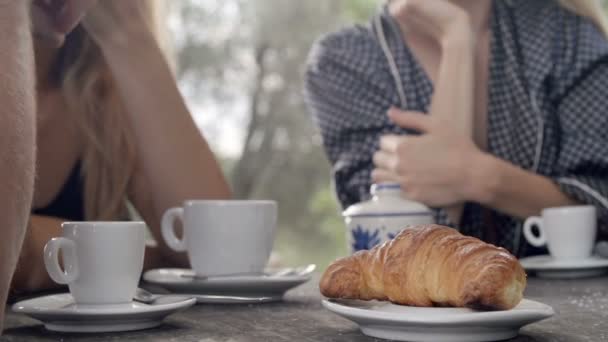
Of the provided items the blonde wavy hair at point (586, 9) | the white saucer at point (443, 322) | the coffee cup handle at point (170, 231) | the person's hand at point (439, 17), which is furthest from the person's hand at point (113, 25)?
the blonde wavy hair at point (586, 9)

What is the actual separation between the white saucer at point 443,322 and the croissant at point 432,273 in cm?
1

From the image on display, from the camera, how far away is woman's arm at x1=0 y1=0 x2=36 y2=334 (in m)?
0.49

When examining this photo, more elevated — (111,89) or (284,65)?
(284,65)

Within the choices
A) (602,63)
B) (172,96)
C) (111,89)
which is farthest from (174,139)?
(602,63)

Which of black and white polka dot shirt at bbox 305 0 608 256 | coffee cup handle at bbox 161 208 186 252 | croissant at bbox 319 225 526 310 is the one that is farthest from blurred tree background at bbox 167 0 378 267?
croissant at bbox 319 225 526 310

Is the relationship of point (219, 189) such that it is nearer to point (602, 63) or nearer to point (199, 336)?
point (199, 336)

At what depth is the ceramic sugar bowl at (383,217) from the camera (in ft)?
3.17

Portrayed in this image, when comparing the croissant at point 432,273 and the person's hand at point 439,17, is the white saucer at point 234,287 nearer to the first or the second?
the croissant at point 432,273

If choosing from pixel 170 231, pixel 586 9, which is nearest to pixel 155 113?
pixel 170 231

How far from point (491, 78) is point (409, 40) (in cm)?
19

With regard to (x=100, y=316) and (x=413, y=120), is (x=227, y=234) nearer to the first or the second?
(x=100, y=316)

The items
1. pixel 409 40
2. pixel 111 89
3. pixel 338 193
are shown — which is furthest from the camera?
pixel 409 40

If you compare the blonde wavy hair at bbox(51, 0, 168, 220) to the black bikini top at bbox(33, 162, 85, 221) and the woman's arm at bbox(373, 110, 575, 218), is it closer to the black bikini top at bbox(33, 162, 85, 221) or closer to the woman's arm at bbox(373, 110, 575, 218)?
the black bikini top at bbox(33, 162, 85, 221)

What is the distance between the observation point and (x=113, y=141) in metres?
1.25
